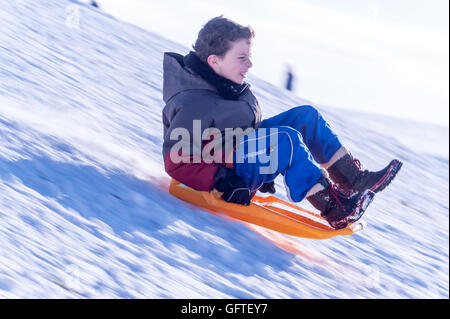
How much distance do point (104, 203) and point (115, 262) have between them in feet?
1.63

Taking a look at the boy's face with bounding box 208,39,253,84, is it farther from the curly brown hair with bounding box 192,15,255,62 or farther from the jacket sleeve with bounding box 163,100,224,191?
the jacket sleeve with bounding box 163,100,224,191

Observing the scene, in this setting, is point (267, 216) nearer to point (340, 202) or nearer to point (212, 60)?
point (340, 202)

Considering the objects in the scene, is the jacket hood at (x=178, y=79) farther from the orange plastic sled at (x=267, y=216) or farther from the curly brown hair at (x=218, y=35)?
the orange plastic sled at (x=267, y=216)

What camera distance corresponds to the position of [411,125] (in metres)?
14.9

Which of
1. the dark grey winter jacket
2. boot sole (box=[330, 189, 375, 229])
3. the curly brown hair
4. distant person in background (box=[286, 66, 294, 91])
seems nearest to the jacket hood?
the dark grey winter jacket

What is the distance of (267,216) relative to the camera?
293 cm

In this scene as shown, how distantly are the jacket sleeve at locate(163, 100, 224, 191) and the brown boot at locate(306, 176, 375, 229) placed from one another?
0.46 metres

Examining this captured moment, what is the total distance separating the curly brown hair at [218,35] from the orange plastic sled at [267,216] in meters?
0.61

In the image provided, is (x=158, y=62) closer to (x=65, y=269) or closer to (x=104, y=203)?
(x=104, y=203)

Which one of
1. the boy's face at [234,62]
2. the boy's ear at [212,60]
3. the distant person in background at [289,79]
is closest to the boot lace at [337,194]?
the boy's face at [234,62]

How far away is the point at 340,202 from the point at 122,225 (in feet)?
3.06

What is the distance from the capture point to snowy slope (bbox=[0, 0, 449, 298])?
2.14 m
